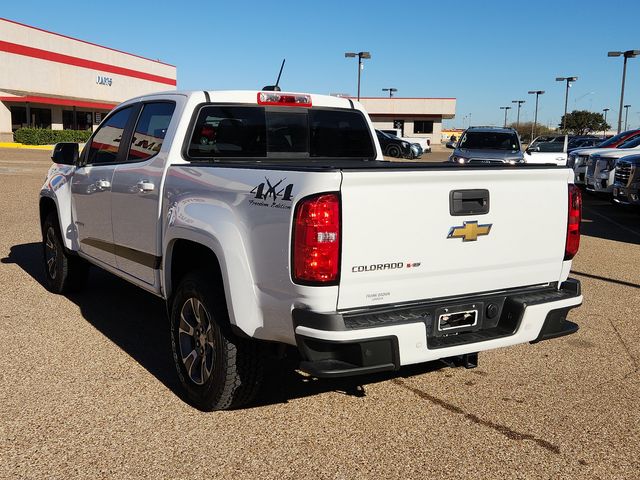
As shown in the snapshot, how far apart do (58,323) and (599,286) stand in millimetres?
5735

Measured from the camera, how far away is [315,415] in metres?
3.97

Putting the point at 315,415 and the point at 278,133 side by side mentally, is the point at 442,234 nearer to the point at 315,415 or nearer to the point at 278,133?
the point at 315,415

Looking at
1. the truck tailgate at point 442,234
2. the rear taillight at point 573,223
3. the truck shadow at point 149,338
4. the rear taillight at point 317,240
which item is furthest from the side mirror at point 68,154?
the rear taillight at point 573,223

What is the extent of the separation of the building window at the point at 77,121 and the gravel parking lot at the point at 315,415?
165 feet

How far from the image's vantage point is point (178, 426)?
12.4 ft

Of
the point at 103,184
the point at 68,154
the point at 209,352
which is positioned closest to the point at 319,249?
the point at 209,352

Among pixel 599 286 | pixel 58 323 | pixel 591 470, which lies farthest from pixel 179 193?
pixel 599 286

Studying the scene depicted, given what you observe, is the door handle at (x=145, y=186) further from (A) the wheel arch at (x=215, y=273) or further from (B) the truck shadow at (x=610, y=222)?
(B) the truck shadow at (x=610, y=222)

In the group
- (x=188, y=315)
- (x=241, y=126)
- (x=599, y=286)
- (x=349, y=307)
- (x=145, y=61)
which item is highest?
(x=145, y=61)

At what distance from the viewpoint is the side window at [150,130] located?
469 centimetres

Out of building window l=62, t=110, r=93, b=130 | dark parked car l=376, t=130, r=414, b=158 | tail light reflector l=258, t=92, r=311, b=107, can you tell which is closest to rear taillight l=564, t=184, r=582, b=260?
tail light reflector l=258, t=92, r=311, b=107

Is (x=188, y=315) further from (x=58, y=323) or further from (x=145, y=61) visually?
(x=145, y=61)

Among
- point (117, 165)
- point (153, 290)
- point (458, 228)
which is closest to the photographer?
point (458, 228)

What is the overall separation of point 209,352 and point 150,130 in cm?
183
